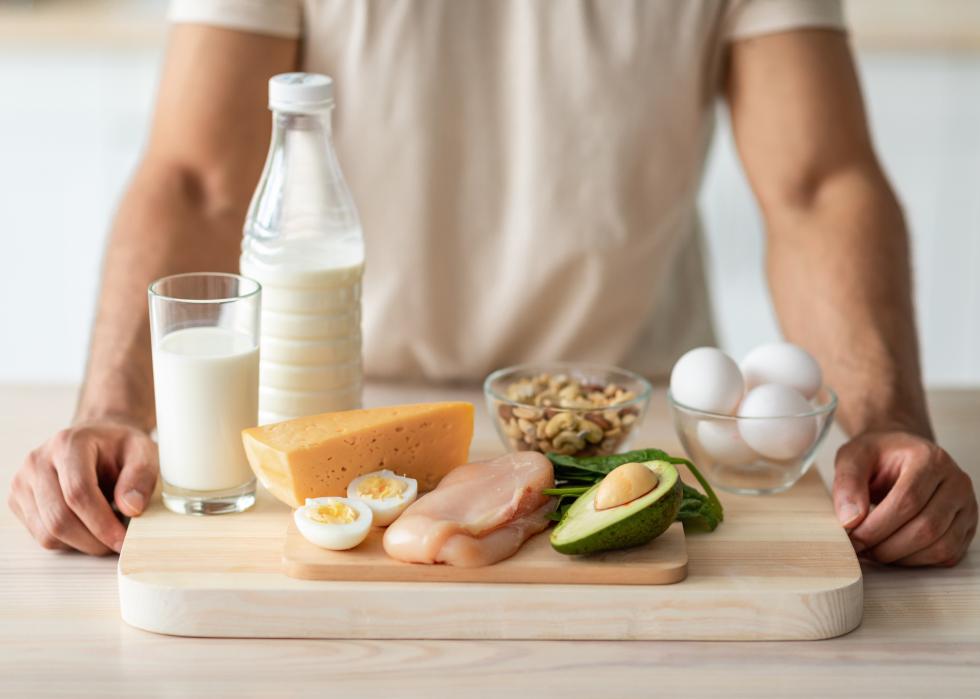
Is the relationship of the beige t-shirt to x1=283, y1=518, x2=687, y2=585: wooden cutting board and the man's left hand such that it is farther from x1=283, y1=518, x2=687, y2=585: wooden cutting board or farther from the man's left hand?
x1=283, y1=518, x2=687, y2=585: wooden cutting board

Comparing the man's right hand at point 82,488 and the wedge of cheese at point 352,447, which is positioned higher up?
the wedge of cheese at point 352,447

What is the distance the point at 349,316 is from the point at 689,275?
84 cm

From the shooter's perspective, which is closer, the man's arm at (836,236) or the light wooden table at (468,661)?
the light wooden table at (468,661)

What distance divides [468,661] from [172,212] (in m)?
0.81

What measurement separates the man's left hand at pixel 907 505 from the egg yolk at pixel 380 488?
0.43 metres

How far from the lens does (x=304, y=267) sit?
1.31m

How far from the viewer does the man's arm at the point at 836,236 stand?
1.47 m

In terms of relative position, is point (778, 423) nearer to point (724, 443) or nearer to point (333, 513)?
point (724, 443)

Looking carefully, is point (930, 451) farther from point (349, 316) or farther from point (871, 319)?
point (349, 316)

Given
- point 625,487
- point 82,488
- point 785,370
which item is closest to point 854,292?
point 785,370

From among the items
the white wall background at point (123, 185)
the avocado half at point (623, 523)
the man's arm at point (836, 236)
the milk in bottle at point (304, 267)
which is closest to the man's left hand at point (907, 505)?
the man's arm at point (836, 236)

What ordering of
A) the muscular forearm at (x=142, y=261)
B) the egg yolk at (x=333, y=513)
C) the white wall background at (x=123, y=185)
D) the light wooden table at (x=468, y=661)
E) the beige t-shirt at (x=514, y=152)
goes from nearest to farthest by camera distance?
1. the light wooden table at (x=468, y=661)
2. the egg yolk at (x=333, y=513)
3. the muscular forearm at (x=142, y=261)
4. the beige t-shirt at (x=514, y=152)
5. the white wall background at (x=123, y=185)

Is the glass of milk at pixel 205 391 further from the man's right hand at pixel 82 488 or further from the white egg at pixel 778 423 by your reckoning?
the white egg at pixel 778 423

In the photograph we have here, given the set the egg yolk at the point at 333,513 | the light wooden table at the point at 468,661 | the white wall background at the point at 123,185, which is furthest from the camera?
the white wall background at the point at 123,185
